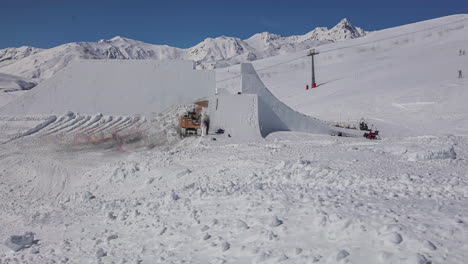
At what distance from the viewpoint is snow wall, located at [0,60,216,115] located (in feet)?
40.3

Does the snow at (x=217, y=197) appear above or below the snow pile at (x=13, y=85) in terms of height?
below

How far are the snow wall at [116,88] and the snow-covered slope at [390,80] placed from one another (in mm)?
4245

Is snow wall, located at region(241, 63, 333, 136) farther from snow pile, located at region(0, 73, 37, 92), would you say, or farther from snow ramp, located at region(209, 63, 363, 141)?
snow pile, located at region(0, 73, 37, 92)

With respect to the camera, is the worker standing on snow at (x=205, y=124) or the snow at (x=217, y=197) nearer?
the snow at (x=217, y=197)

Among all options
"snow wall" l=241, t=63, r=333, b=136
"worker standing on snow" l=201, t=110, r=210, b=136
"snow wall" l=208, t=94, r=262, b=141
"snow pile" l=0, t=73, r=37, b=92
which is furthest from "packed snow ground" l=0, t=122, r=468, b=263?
"snow pile" l=0, t=73, r=37, b=92

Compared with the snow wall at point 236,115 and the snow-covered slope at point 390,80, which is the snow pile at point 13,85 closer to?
the snow-covered slope at point 390,80

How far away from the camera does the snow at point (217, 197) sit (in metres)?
3.48

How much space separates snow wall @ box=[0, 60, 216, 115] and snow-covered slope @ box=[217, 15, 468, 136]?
167 inches

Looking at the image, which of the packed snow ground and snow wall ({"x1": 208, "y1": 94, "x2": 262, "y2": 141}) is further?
snow wall ({"x1": 208, "y1": 94, "x2": 262, "y2": 141})

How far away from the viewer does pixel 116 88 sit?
1291 cm

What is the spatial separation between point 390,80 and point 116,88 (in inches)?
953

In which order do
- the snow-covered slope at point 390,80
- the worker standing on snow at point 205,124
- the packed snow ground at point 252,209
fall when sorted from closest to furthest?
the packed snow ground at point 252,209, the worker standing on snow at point 205,124, the snow-covered slope at point 390,80

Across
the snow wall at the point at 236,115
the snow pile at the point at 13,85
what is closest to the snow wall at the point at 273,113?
the snow wall at the point at 236,115

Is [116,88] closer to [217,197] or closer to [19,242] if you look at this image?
[19,242]
